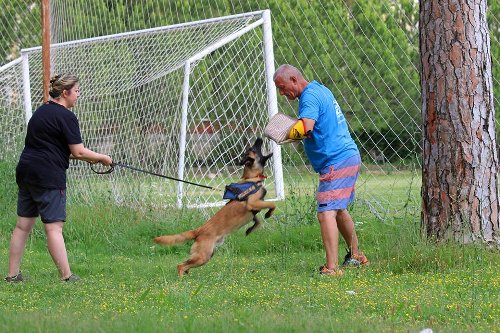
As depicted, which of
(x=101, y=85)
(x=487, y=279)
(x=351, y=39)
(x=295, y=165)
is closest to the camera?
(x=487, y=279)

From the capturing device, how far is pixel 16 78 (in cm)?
1585

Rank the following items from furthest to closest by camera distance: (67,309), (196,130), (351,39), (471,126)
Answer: (196,130), (351,39), (471,126), (67,309)

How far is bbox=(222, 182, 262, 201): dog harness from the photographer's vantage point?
9008 millimetres

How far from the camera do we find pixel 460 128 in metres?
8.65

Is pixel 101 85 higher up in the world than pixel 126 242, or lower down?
higher up

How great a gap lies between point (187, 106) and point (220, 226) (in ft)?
13.8

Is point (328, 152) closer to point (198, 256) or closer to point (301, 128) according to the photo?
point (301, 128)

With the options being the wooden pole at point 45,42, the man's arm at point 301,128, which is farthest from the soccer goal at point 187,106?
the man's arm at point 301,128

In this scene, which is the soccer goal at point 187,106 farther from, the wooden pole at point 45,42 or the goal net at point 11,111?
the wooden pole at point 45,42

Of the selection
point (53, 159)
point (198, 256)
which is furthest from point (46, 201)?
point (198, 256)

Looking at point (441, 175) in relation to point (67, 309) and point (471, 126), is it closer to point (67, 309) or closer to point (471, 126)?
point (471, 126)

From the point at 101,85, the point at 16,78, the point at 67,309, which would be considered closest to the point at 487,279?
the point at 67,309

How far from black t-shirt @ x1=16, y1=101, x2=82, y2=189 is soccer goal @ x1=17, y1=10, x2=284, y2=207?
13.0 feet

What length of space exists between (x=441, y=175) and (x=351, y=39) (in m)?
3.17
